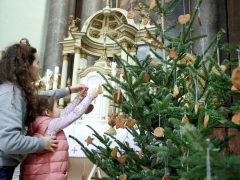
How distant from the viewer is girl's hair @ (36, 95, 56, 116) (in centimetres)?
177

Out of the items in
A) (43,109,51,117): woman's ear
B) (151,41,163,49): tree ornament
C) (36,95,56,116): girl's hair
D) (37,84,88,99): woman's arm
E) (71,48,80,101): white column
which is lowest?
(43,109,51,117): woman's ear

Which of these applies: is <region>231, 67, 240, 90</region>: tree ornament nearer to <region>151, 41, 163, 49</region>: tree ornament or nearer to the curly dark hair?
the curly dark hair

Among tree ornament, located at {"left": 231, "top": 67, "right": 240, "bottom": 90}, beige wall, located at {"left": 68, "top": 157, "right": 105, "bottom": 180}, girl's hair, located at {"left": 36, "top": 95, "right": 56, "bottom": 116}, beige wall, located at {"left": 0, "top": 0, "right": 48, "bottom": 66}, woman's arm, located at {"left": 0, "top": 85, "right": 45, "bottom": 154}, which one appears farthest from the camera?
beige wall, located at {"left": 0, "top": 0, "right": 48, "bottom": 66}

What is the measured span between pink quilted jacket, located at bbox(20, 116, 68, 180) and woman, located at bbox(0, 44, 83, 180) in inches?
1.6

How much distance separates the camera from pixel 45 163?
5.33 ft

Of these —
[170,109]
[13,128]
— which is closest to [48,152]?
[13,128]

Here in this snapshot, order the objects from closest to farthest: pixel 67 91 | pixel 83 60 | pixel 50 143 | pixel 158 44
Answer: pixel 50 143 < pixel 67 91 < pixel 158 44 < pixel 83 60

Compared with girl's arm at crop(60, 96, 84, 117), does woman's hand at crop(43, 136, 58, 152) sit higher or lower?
lower

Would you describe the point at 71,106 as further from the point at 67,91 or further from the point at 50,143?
the point at 50,143

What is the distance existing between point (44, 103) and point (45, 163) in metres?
0.33

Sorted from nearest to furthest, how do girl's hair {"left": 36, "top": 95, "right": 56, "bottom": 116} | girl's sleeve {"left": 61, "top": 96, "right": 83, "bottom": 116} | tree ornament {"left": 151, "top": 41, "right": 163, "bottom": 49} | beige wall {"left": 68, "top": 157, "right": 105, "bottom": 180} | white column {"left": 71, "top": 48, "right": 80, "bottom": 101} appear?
1. girl's hair {"left": 36, "top": 95, "right": 56, "bottom": 116}
2. girl's sleeve {"left": 61, "top": 96, "right": 83, "bottom": 116}
3. tree ornament {"left": 151, "top": 41, "right": 163, "bottom": 49}
4. beige wall {"left": 68, "top": 157, "right": 105, "bottom": 180}
5. white column {"left": 71, "top": 48, "right": 80, "bottom": 101}

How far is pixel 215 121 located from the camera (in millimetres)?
1638

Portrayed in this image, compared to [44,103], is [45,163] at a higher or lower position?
lower

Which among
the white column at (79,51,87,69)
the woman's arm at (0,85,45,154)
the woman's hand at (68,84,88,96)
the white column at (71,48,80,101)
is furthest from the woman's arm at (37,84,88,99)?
the white column at (79,51,87,69)
